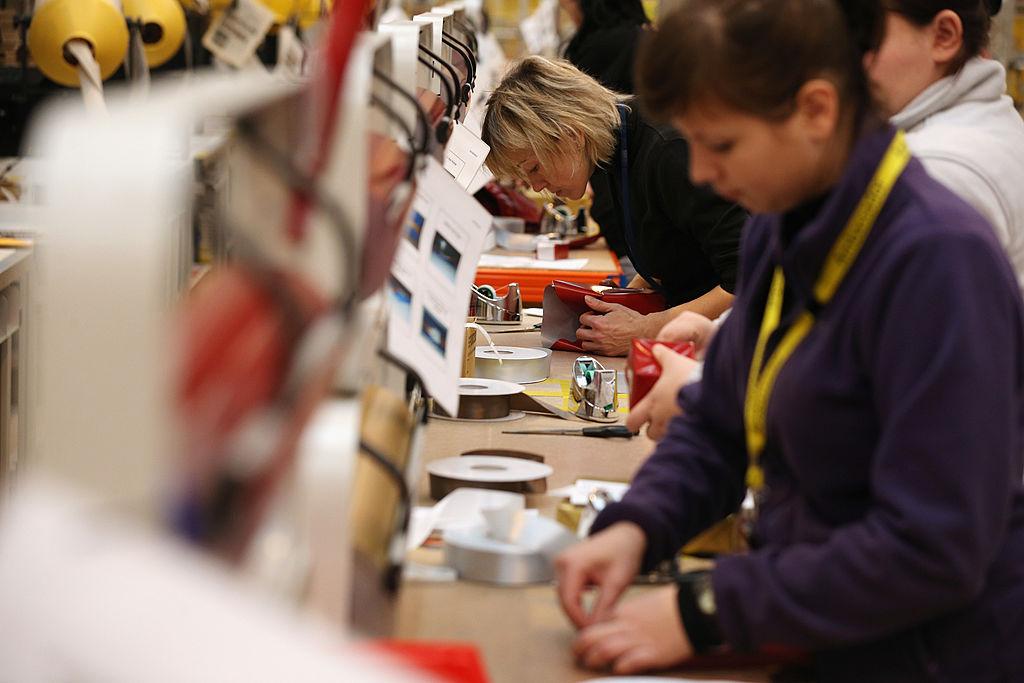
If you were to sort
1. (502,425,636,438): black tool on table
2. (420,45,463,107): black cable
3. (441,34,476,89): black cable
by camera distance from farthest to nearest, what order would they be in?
(441,34,476,89): black cable
(502,425,636,438): black tool on table
(420,45,463,107): black cable

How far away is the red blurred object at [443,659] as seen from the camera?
105 cm

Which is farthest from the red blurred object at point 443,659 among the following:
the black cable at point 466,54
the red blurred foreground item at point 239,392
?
the black cable at point 466,54

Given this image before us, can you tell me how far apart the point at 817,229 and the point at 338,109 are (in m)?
0.51

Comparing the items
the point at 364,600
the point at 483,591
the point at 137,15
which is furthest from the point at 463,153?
the point at 364,600

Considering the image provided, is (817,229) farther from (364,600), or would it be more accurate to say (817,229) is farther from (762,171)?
(364,600)

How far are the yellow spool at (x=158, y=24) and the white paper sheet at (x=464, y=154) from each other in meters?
0.89

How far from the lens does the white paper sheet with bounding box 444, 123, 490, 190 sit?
2514mm

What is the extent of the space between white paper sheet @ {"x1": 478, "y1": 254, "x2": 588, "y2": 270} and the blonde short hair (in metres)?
1.10

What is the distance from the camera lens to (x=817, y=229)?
1229mm

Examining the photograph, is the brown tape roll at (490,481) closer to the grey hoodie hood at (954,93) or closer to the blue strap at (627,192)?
the grey hoodie hood at (954,93)

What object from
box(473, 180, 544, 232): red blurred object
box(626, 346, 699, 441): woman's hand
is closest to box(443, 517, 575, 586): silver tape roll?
box(626, 346, 699, 441): woman's hand

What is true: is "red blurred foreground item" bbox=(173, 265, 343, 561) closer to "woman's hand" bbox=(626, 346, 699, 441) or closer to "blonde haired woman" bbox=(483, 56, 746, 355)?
"woman's hand" bbox=(626, 346, 699, 441)

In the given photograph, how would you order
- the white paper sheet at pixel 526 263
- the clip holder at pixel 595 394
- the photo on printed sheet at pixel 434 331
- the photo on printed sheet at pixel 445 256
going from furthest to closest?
the white paper sheet at pixel 526 263 < the clip holder at pixel 595 394 < the photo on printed sheet at pixel 445 256 < the photo on printed sheet at pixel 434 331

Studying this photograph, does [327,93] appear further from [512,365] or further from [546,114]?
[546,114]
